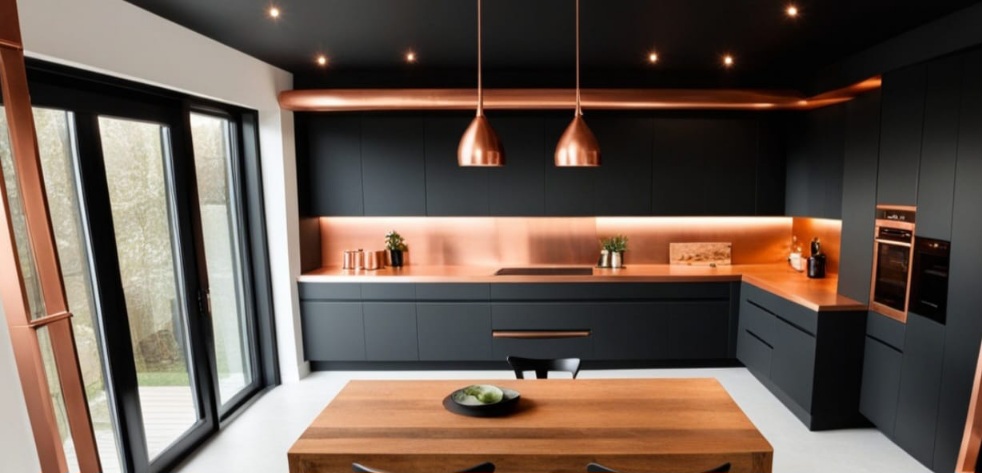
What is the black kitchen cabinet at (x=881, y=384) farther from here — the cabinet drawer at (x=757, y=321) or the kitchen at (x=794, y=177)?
the cabinet drawer at (x=757, y=321)

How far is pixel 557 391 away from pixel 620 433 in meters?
0.46

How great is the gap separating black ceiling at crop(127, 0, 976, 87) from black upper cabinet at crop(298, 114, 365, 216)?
0.39 metres

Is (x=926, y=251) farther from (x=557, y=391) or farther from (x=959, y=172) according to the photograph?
(x=557, y=391)

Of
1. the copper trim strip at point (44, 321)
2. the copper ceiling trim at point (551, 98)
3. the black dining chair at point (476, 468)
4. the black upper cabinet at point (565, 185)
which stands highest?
the copper ceiling trim at point (551, 98)

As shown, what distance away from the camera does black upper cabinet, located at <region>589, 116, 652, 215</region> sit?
4574mm

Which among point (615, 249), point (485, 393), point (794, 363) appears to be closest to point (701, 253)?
point (615, 249)

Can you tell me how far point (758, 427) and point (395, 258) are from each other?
3347 millimetres

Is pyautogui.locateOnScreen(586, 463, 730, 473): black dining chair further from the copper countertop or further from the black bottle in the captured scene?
the black bottle

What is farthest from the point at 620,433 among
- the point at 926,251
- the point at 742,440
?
the point at 926,251

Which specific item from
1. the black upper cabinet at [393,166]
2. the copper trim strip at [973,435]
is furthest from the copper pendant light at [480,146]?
the black upper cabinet at [393,166]

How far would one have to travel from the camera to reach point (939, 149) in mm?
A: 2789

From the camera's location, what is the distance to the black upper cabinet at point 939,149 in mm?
2703

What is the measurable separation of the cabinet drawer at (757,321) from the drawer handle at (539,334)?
1.34 metres

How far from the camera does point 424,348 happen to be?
454cm
